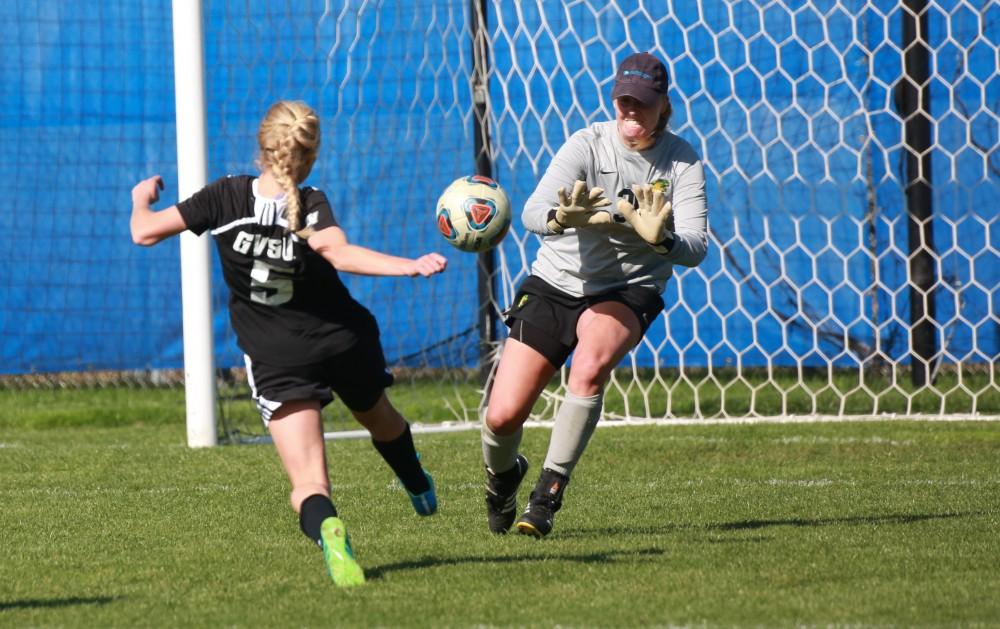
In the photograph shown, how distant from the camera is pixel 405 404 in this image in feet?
35.5

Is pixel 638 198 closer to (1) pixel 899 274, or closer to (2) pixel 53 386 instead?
(1) pixel 899 274

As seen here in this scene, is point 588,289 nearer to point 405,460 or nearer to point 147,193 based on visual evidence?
point 405,460

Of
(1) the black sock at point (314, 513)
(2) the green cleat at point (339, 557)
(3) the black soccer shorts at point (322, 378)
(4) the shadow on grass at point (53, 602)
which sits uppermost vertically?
(3) the black soccer shorts at point (322, 378)

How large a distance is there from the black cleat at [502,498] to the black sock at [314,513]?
1.19 m

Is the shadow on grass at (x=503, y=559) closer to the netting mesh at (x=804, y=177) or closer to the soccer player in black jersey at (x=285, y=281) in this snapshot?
the soccer player in black jersey at (x=285, y=281)

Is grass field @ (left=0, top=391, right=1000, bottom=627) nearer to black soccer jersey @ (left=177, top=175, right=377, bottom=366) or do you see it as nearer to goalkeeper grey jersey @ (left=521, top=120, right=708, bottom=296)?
black soccer jersey @ (left=177, top=175, right=377, bottom=366)

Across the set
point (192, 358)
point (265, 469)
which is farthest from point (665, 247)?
point (192, 358)

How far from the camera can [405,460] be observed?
5457mm

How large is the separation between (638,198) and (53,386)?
26.2 ft

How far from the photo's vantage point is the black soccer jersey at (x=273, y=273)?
4621 mm

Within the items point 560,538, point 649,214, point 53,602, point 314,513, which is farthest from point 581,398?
point 53,602

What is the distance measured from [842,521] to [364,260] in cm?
240

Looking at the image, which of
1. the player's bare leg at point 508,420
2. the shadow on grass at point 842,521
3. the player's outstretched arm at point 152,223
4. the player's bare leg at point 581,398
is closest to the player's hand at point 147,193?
the player's outstretched arm at point 152,223

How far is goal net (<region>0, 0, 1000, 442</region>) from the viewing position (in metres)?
10.3
